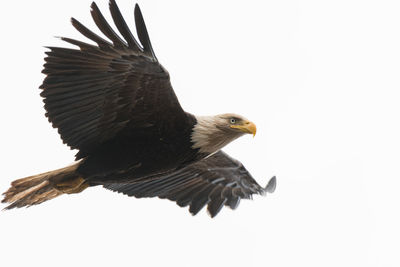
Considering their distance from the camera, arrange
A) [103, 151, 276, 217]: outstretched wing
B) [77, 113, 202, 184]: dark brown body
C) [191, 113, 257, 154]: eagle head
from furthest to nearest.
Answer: [103, 151, 276, 217]: outstretched wing < [191, 113, 257, 154]: eagle head < [77, 113, 202, 184]: dark brown body

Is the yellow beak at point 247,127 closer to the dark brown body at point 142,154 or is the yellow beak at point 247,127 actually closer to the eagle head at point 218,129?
the eagle head at point 218,129

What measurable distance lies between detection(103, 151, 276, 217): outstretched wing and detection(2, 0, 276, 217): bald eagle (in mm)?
606

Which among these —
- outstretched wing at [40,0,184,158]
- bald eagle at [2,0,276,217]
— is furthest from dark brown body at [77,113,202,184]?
outstretched wing at [40,0,184,158]

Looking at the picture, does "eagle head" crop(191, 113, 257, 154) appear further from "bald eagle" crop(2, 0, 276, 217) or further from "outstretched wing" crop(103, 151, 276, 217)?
"outstretched wing" crop(103, 151, 276, 217)

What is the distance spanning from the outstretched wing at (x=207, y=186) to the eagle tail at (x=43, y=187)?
1.07 meters

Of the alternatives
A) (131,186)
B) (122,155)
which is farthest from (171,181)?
(122,155)

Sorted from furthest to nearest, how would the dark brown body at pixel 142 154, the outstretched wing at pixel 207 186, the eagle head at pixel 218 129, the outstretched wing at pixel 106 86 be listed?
1. the outstretched wing at pixel 207 186
2. the eagle head at pixel 218 129
3. the dark brown body at pixel 142 154
4. the outstretched wing at pixel 106 86

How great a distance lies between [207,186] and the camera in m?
9.97

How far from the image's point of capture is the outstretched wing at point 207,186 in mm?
9703

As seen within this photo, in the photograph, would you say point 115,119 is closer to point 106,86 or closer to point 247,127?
point 106,86

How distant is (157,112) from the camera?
26.2 ft

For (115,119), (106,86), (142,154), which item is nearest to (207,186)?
(142,154)

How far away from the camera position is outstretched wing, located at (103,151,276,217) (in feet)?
31.8

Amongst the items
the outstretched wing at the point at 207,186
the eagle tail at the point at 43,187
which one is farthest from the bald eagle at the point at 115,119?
the outstretched wing at the point at 207,186
